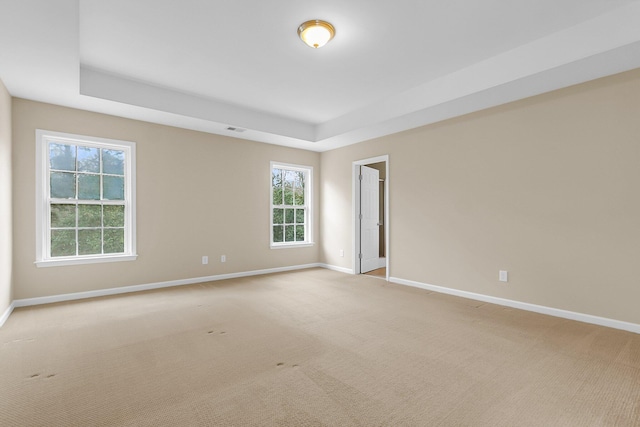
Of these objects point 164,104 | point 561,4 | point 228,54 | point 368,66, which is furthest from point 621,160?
point 164,104

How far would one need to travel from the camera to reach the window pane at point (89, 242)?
4.18 m

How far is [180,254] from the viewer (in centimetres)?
492

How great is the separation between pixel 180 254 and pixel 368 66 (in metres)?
3.93

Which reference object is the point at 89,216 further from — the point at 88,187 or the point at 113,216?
the point at 88,187

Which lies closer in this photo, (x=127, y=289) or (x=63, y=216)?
(x=63, y=216)

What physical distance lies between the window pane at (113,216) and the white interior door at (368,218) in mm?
4020

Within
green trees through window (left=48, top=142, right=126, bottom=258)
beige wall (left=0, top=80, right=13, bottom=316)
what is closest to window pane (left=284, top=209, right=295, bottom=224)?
green trees through window (left=48, top=142, right=126, bottom=258)

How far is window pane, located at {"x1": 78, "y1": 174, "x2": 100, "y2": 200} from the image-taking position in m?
4.20

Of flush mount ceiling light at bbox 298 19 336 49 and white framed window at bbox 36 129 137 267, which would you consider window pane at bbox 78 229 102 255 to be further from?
flush mount ceiling light at bbox 298 19 336 49

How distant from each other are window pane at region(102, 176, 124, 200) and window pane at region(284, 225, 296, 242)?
2905mm

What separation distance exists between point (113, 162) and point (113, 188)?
0.38 meters

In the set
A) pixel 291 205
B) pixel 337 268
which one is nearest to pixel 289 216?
pixel 291 205

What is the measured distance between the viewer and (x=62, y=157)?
13.4 ft

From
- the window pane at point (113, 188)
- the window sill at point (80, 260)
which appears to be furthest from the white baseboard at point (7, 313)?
the window pane at point (113, 188)
